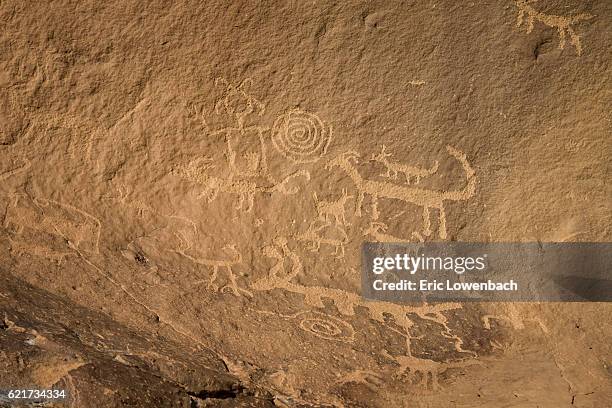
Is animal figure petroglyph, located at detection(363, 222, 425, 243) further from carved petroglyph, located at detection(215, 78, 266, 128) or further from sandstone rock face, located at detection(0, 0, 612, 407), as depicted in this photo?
carved petroglyph, located at detection(215, 78, 266, 128)

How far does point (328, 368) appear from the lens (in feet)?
7.07

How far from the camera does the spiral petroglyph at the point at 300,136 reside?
6.31 ft

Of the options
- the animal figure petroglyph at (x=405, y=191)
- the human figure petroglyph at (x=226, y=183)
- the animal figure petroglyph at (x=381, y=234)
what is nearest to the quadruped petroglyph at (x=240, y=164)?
the human figure petroglyph at (x=226, y=183)

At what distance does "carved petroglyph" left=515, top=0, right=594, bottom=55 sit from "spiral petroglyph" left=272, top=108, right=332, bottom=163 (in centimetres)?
53

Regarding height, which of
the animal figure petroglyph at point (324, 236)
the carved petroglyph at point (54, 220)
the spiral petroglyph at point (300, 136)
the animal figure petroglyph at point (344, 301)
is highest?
the spiral petroglyph at point (300, 136)

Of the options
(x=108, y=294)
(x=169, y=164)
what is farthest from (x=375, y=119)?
(x=108, y=294)

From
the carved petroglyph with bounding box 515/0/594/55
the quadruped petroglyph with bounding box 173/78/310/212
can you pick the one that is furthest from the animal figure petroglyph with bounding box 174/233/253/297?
the carved petroglyph with bounding box 515/0/594/55

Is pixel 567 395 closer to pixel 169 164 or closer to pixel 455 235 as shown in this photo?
pixel 455 235

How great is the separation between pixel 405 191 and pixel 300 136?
11.6 inches

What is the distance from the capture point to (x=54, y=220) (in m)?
1.98

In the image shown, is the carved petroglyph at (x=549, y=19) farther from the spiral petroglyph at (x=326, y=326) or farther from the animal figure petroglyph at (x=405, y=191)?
the spiral petroglyph at (x=326, y=326)

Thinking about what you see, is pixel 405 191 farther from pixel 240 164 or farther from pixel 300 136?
pixel 240 164

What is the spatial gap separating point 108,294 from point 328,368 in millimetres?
624

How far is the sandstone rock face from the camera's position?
189cm
